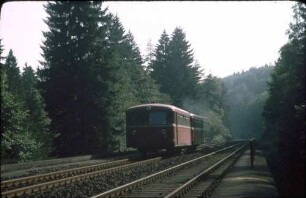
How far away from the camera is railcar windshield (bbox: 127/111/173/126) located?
27.5 m

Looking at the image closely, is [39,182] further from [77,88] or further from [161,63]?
[161,63]

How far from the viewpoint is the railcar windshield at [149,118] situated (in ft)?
90.4

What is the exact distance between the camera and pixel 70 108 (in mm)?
35875

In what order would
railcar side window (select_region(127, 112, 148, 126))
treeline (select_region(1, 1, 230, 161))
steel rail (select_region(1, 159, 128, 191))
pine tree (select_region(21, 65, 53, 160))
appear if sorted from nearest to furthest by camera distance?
steel rail (select_region(1, 159, 128, 191)), railcar side window (select_region(127, 112, 148, 126)), treeline (select_region(1, 1, 230, 161)), pine tree (select_region(21, 65, 53, 160))

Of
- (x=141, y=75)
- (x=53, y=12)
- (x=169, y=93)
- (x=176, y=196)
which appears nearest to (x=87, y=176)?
(x=176, y=196)

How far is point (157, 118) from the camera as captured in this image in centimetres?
2772

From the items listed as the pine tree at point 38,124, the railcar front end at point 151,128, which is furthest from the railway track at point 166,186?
the pine tree at point 38,124

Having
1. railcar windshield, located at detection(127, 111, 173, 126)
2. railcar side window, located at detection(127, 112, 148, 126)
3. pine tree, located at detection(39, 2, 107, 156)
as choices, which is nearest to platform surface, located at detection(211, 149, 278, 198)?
railcar windshield, located at detection(127, 111, 173, 126)

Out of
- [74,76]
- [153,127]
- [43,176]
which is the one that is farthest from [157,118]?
[43,176]

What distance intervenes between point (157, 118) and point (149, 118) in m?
0.48

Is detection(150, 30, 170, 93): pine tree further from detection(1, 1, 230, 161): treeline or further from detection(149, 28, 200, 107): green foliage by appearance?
detection(1, 1, 230, 161): treeline

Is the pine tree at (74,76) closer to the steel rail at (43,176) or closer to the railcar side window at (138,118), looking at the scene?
the railcar side window at (138,118)

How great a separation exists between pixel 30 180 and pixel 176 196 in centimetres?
533

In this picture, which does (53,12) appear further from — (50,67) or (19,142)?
(19,142)
